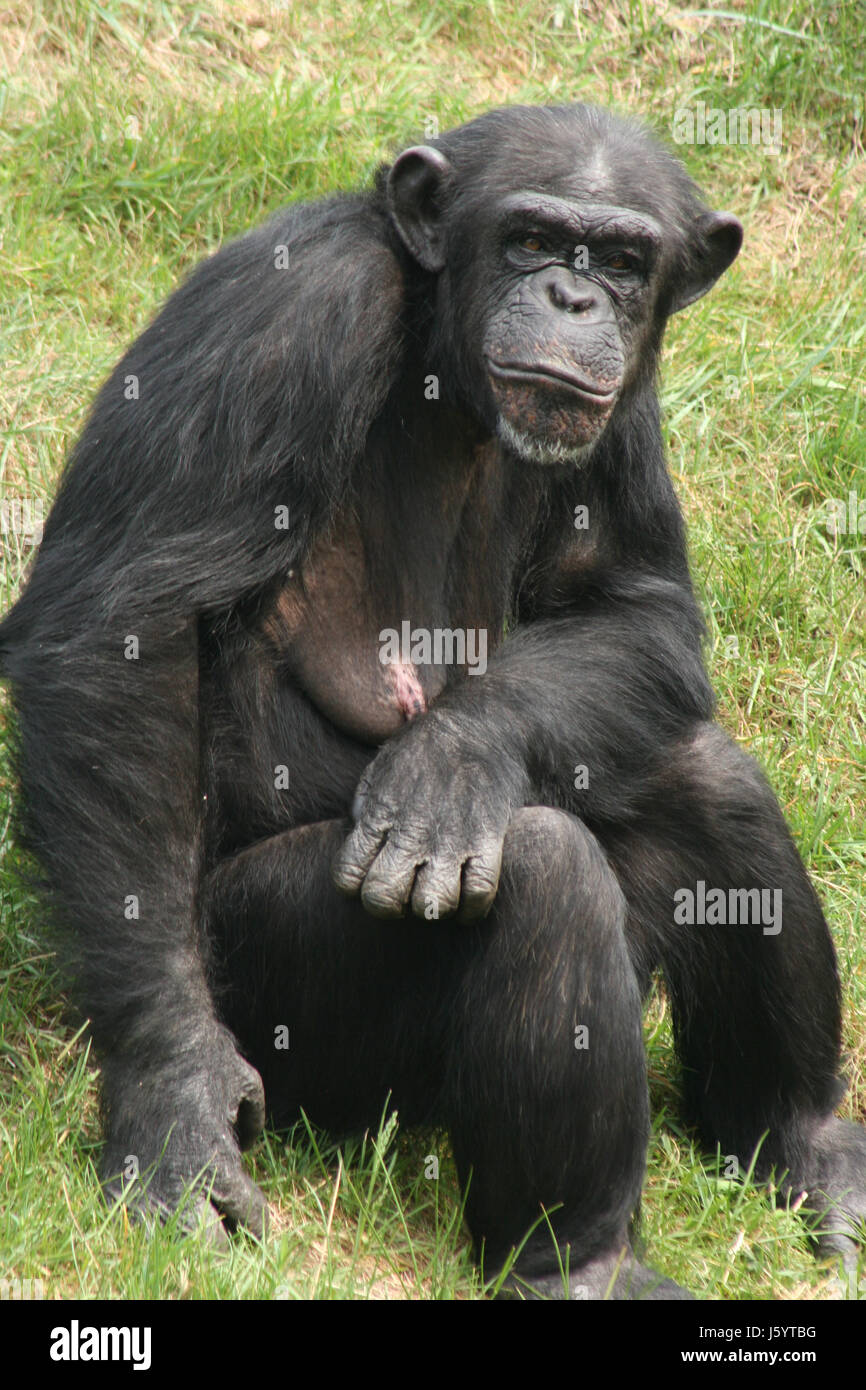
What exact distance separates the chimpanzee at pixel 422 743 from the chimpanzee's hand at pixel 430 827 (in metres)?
0.01

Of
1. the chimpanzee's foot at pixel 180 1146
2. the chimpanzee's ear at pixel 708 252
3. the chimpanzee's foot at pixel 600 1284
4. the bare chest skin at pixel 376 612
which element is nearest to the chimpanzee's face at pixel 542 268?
the chimpanzee's ear at pixel 708 252

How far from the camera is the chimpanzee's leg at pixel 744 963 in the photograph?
212 inches

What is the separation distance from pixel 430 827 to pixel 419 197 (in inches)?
69.4

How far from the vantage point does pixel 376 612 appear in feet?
17.2

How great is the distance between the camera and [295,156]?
8.62 metres

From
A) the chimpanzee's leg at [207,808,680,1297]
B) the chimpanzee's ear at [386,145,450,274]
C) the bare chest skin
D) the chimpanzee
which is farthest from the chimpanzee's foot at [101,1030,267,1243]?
the chimpanzee's ear at [386,145,450,274]

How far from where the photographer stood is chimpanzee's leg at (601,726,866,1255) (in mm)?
5383

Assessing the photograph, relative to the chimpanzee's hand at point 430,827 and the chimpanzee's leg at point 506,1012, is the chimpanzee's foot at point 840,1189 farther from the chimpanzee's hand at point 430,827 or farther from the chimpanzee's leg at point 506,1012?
Answer: the chimpanzee's hand at point 430,827

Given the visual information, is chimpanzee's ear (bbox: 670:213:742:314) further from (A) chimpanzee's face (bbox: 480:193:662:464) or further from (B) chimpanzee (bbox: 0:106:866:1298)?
(A) chimpanzee's face (bbox: 480:193:662:464)

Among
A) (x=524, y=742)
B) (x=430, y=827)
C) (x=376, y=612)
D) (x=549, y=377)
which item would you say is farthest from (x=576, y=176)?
(x=430, y=827)

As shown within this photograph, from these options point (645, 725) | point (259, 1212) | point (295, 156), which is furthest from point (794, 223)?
point (259, 1212)

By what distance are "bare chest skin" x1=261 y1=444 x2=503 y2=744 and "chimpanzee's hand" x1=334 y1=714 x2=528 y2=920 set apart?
11.1 inches

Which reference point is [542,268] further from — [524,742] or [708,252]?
[524,742]

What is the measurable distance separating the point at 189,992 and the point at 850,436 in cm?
455
